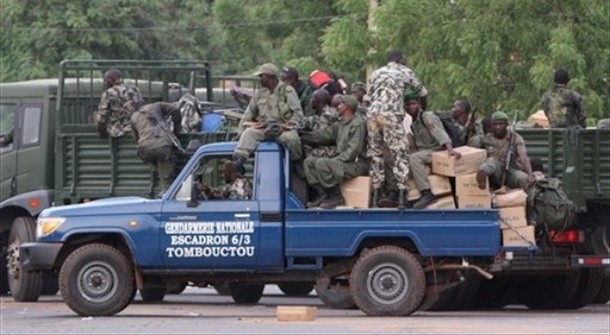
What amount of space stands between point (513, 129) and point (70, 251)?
4902mm

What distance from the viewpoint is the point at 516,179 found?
1809 cm

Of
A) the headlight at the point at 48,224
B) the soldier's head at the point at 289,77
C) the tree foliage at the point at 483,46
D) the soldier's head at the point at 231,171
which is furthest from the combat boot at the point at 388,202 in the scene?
the tree foliage at the point at 483,46

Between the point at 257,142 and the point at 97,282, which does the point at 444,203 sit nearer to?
the point at 257,142

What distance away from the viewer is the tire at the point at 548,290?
813 inches

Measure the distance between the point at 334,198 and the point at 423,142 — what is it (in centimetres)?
113

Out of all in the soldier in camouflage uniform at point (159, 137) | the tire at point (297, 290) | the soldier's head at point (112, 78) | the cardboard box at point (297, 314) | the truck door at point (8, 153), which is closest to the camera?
the cardboard box at point (297, 314)

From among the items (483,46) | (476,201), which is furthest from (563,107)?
(483,46)

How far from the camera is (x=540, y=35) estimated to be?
25953 mm

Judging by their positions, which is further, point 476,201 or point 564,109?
point 564,109

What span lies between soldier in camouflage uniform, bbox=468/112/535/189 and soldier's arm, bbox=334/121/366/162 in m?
1.24

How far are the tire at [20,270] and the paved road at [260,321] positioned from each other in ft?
0.57

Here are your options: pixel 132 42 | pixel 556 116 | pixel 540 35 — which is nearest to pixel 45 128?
pixel 556 116

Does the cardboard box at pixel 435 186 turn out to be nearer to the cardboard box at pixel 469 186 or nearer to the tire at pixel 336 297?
the cardboard box at pixel 469 186

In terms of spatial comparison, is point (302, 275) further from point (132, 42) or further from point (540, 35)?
point (132, 42)
